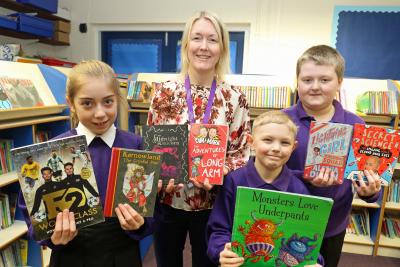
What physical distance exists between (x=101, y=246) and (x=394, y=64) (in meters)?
4.81

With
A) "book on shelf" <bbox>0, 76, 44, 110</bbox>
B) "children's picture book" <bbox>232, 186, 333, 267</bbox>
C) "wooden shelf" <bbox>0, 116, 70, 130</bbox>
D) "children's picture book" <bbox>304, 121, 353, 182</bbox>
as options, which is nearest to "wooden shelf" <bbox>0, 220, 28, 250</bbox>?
"wooden shelf" <bbox>0, 116, 70, 130</bbox>

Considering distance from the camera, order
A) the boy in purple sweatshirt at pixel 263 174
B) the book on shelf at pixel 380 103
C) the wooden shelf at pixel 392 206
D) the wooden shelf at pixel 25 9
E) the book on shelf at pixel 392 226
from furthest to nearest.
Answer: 1. the wooden shelf at pixel 25 9
2. the book on shelf at pixel 392 226
3. the wooden shelf at pixel 392 206
4. the book on shelf at pixel 380 103
5. the boy in purple sweatshirt at pixel 263 174

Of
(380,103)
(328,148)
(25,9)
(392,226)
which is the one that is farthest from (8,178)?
(392,226)

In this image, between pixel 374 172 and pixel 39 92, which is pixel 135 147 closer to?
pixel 374 172

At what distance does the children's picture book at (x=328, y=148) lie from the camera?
130 centimetres

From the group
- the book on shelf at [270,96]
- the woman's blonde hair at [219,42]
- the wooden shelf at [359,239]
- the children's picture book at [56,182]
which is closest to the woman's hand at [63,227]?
the children's picture book at [56,182]

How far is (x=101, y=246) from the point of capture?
4.13 ft

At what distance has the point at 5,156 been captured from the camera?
243 cm

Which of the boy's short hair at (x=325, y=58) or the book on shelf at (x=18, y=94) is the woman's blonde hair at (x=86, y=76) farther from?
the book on shelf at (x=18, y=94)

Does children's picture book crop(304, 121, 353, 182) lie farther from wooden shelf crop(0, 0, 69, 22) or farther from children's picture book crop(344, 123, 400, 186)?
wooden shelf crop(0, 0, 69, 22)

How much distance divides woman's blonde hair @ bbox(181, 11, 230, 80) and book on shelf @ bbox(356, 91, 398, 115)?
2.26 metres

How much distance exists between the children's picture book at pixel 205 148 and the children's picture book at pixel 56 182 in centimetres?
47

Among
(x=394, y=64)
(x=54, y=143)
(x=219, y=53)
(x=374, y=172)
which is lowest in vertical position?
(x=374, y=172)


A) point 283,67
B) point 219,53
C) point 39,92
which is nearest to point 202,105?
point 219,53
